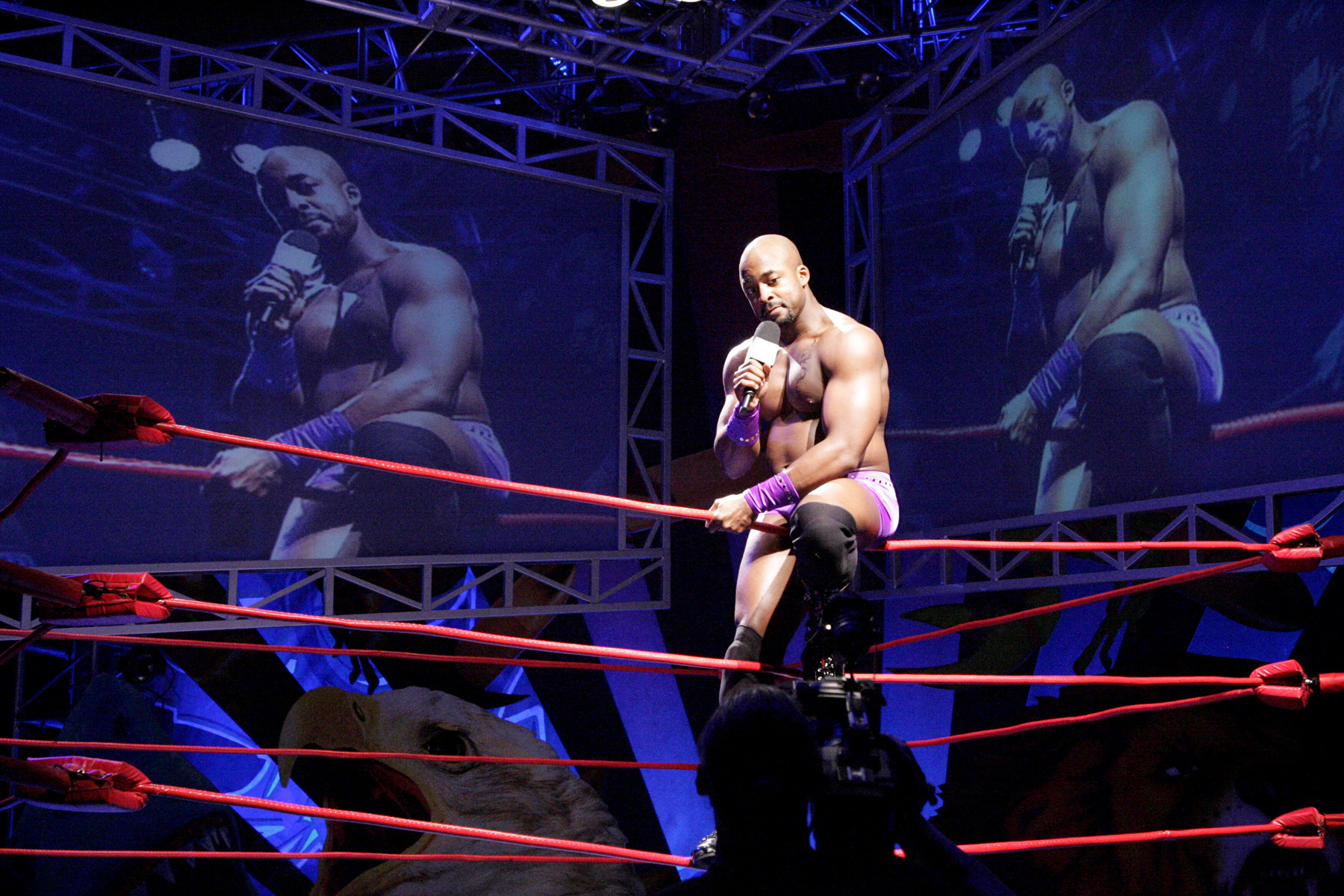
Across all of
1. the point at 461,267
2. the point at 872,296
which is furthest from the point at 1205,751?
the point at 461,267

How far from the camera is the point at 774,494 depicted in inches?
99.3

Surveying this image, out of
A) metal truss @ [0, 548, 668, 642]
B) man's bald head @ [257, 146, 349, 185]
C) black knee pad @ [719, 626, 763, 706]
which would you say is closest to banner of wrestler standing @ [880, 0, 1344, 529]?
metal truss @ [0, 548, 668, 642]

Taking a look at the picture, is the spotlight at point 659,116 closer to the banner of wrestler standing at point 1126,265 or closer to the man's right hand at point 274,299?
the banner of wrestler standing at point 1126,265

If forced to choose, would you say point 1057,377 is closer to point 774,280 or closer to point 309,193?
point 774,280

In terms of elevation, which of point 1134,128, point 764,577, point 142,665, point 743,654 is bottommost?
point 142,665

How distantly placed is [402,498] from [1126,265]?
13.0ft

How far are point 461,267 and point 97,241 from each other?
1.92 metres

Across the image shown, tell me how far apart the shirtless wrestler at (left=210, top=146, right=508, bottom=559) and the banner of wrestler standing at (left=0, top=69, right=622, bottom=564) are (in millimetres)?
12

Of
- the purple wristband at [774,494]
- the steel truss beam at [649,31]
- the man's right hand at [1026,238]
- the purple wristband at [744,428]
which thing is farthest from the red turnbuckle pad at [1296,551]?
the steel truss beam at [649,31]

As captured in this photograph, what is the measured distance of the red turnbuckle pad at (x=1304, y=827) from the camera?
8.21ft

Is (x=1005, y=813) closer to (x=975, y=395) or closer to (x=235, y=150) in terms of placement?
(x=975, y=395)

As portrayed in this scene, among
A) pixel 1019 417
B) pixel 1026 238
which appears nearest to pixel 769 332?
pixel 1019 417

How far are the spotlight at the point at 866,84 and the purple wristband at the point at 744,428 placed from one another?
4.46m

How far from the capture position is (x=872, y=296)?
6.68 metres
